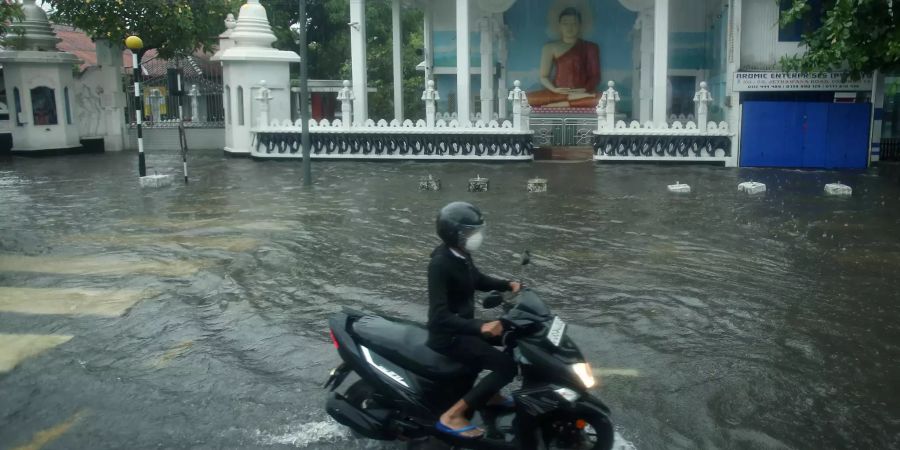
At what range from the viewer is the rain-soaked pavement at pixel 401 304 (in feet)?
15.4

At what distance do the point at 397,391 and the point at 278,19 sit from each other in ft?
98.9

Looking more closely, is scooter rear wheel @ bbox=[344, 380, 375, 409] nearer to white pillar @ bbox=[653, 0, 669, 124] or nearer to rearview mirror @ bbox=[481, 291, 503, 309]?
rearview mirror @ bbox=[481, 291, 503, 309]

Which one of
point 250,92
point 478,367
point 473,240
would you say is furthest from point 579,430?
point 250,92

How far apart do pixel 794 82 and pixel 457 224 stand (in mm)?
15970

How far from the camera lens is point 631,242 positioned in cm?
966

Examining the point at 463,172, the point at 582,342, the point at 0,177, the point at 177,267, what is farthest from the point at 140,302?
the point at 0,177

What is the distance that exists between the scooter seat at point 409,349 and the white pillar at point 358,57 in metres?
17.2

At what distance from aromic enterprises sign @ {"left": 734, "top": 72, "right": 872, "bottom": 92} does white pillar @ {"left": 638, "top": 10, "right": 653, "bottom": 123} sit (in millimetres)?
6005

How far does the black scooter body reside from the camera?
12.5ft

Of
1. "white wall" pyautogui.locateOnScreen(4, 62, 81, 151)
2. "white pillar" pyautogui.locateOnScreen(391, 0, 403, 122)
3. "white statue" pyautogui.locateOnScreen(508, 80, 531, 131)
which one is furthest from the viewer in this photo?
"white pillar" pyautogui.locateOnScreen(391, 0, 403, 122)

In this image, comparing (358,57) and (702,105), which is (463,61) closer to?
(358,57)

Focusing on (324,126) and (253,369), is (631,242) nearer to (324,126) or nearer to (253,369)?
(253,369)

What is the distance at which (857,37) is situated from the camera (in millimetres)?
14820

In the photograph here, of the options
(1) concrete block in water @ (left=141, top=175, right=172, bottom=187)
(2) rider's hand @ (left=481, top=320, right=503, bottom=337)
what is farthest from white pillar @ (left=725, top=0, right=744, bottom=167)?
(2) rider's hand @ (left=481, top=320, right=503, bottom=337)
